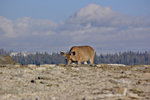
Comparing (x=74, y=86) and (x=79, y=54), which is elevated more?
(x=79, y=54)

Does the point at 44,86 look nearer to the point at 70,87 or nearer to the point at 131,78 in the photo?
the point at 70,87

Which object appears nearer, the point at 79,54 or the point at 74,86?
the point at 74,86

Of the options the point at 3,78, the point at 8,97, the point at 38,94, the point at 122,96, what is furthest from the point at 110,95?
the point at 3,78

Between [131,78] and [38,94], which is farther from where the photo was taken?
[131,78]

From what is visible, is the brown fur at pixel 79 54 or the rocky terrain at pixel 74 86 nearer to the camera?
the rocky terrain at pixel 74 86

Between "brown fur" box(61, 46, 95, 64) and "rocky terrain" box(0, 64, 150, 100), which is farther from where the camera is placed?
"brown fur" box(61, 46, 95, 64)

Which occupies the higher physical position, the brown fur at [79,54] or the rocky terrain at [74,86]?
the brown fur at [79,54]

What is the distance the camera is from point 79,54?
37.5 metres

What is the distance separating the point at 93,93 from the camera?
14680 mm

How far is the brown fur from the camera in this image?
36406 mm

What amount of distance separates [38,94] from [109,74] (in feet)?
26.7

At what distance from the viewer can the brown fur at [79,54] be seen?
36.4 m

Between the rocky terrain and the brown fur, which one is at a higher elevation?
the brown fur

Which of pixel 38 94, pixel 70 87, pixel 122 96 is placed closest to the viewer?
pixel 122 96
